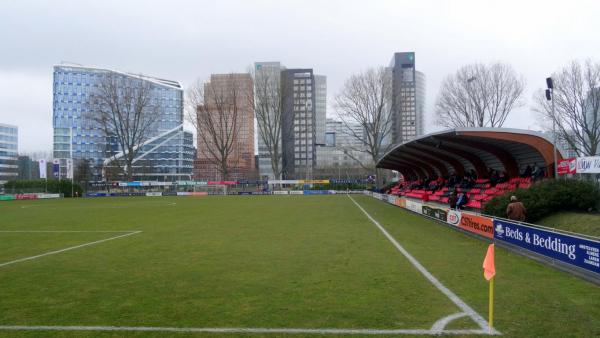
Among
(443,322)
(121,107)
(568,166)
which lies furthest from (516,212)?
(121,107)

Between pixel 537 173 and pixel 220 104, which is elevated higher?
pixel 220 104

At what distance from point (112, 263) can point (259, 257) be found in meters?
3.68

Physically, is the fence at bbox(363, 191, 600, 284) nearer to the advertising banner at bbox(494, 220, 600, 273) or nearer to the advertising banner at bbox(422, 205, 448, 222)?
the advertising banner at bbox(494, 220, 600, 273)

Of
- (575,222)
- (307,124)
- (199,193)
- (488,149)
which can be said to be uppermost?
(307,124)

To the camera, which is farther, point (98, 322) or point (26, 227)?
point (26, 227)

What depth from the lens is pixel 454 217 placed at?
17.8 m

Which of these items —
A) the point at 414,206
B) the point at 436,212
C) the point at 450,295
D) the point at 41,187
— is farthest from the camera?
the point at 41,187

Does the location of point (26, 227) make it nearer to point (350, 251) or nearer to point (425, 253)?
point (350, 251)

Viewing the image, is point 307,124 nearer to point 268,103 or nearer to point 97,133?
point 268,103

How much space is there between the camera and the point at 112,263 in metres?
10.3

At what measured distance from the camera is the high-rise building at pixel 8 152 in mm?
111438

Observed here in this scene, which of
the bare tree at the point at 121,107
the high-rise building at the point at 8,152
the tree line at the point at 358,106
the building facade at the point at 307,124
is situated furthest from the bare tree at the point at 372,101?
the high-rise building at the point at 8,152

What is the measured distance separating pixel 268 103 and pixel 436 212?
166 ft

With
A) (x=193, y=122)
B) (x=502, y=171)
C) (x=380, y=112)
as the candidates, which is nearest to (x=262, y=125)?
(x=193, y=122)
